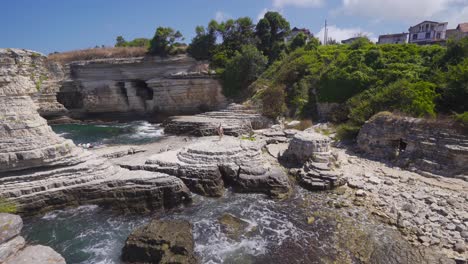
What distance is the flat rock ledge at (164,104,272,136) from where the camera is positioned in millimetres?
21359

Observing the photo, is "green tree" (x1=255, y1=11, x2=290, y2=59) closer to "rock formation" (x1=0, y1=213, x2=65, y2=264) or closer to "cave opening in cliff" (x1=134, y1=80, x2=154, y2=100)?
"cave opening in cliff" (x1=134, y1=80, x2=154, y2=100)

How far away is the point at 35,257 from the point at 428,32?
58.8m

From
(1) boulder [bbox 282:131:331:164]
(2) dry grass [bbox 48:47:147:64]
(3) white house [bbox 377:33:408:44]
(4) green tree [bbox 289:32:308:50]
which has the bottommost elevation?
(1) boulder [bbox 282:131:331:164]

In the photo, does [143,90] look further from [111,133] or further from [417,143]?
[417,143]

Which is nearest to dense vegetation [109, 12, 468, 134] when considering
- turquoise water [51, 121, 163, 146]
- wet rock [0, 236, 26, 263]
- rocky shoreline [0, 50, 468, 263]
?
rocky shoreline [0, 50, 468, 263]

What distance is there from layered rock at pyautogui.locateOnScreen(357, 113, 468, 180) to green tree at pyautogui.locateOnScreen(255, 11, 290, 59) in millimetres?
20828

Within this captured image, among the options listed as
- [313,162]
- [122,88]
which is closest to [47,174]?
[313,162]

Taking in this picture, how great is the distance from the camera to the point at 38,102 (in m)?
31.8

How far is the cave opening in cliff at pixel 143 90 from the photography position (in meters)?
33.9

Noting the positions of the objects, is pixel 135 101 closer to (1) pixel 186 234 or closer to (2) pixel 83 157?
(2) pixel 83 157

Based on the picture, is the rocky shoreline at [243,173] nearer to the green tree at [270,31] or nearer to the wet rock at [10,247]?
the wet rock at [10,247]

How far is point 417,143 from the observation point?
13430mm

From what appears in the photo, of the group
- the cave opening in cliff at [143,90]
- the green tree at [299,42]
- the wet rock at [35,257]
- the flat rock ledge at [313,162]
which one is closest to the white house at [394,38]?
the green tree at [299,42]

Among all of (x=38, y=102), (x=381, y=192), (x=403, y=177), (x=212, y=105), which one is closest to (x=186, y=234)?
(x=381, y=192)
